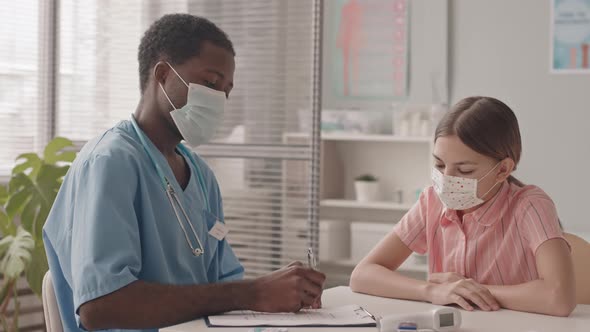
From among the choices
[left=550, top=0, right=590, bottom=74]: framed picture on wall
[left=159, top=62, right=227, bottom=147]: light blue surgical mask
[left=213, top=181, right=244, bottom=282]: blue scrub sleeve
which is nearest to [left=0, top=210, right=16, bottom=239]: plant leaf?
[left=213, top=181, right=244, bottom=282]: blue scrub sleeve

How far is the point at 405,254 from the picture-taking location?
2.19 metres

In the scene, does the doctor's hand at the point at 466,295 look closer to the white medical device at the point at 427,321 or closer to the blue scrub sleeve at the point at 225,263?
the white medical device at the point at 427,321

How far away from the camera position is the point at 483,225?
2047mm

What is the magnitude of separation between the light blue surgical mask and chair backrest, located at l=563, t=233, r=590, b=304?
3.05 feet

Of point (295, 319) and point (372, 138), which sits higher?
point (372, 138)

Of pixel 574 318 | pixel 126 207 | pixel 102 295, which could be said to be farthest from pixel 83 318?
pixel 574 318

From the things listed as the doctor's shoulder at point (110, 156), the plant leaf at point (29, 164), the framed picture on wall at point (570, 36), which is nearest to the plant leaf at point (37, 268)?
the plant leaf at point (29, 164)

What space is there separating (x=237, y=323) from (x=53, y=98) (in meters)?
2.86

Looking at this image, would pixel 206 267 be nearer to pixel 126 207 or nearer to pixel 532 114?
pixel 126 207

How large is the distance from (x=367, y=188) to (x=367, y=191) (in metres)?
0.02

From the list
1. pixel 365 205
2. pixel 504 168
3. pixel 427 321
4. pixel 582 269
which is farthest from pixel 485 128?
pixel 365 205

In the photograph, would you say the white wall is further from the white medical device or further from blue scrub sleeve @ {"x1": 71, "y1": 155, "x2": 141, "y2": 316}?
blue scrub sleeve @ {"x1": 71, "y1": 155, "x2": 141, "y2": 316}

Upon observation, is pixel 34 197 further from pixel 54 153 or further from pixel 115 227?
pixel 115 227

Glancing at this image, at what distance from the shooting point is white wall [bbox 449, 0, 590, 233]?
4.31 metres
